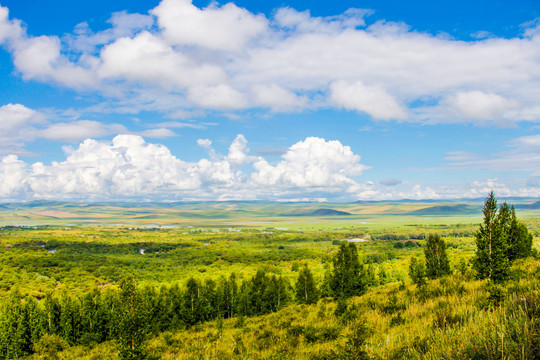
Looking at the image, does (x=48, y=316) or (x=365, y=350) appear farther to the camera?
(x=48, y=316)

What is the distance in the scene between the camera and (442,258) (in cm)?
4978

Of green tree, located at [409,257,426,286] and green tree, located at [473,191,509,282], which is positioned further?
green tree, located at [409,257,426,286]

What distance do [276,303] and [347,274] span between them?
848 inches

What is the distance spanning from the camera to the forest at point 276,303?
18.2 ft

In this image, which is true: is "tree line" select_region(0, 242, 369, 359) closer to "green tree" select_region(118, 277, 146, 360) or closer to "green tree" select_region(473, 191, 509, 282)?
"green tree" select_region(473, 191, 509, 282)

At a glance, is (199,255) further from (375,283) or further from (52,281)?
(375,283)

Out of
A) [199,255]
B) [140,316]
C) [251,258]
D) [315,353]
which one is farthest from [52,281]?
[315,353]

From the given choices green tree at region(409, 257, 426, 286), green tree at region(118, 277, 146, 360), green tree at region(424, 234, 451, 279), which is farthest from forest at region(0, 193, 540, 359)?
green tree at region(409, 257, 426, 286)

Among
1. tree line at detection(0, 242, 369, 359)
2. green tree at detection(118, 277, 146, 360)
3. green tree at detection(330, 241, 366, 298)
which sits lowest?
tree line at detection(0, 242, 369, 359)

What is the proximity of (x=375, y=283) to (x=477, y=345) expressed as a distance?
70119 mm

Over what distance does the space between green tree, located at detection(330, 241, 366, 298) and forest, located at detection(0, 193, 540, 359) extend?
187mm

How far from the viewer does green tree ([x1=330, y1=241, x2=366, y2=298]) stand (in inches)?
1617

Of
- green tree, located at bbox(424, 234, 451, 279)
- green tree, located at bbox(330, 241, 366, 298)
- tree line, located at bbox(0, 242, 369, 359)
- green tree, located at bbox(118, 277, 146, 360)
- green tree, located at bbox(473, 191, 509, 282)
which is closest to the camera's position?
green tree, located at bbox(118, 277, 146, 360)

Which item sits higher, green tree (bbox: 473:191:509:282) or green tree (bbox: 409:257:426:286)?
green tree (bbox: 473:191:509:282)
